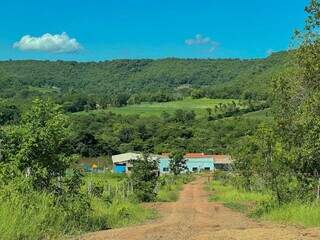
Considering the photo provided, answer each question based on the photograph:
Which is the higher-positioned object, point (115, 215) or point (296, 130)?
point (296, 130)

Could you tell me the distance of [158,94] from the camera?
192m

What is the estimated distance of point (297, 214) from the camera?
63.5ft

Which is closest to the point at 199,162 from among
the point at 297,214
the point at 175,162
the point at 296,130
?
the point at 175,162

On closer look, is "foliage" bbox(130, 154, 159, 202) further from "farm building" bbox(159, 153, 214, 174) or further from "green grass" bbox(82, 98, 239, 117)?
"green grass" bbox(82, 98, 239, 117)

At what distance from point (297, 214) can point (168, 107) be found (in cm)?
15368

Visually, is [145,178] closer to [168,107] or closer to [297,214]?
[297,214]

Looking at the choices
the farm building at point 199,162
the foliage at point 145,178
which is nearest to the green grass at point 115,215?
the foliage at point 145,178

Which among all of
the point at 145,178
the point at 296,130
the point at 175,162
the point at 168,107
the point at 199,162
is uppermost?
the point at 168,107

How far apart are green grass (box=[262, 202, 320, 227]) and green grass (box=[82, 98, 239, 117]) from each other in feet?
442

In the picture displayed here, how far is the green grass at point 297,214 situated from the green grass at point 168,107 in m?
135

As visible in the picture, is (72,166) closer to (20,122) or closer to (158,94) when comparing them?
(20,122)

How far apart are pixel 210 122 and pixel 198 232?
128432mm

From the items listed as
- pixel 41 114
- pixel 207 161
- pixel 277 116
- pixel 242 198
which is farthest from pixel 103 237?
pixel 207 161

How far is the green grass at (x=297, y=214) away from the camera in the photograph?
18.0 metres
